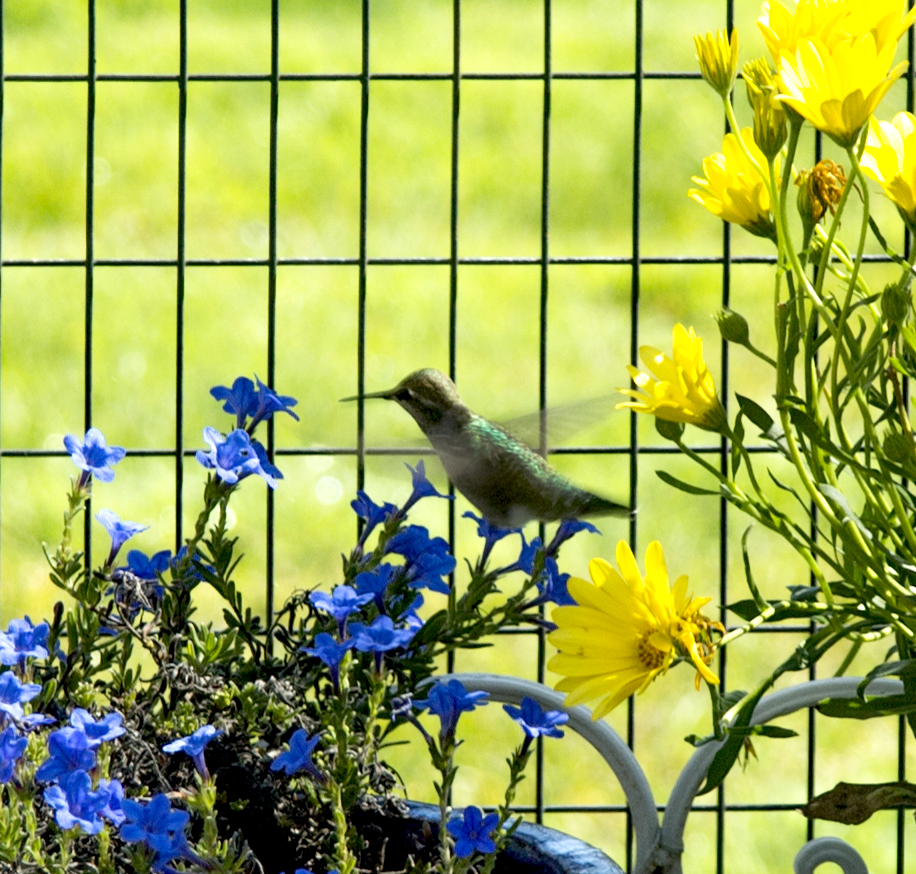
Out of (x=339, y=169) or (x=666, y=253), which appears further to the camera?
(x=339, y=169)

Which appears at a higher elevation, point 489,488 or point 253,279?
point 253,279

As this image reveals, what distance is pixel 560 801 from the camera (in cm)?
265

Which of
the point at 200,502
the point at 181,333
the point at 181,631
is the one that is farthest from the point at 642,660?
the point at 200,502

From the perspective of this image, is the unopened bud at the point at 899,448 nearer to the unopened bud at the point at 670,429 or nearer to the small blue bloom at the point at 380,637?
the unopened bud at the point at 670,429

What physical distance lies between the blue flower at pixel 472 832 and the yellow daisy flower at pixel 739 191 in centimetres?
47

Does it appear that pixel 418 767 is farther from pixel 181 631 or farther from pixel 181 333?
pixel 181 631

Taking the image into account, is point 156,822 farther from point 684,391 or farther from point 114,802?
point 684,391

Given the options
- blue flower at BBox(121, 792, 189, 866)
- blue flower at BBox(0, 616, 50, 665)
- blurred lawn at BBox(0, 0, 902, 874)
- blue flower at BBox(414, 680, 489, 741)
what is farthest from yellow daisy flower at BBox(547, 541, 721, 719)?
blurred lawn at BBox(0, 0, 902, 874)

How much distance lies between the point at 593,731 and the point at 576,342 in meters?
2.75

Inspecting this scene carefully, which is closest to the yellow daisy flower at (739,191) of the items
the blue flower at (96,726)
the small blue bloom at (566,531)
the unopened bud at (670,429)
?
the unopened bud at (670,429)

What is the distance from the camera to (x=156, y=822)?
3.39ft

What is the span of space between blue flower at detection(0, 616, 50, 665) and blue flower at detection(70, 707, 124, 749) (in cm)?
8

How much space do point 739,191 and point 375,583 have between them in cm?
41

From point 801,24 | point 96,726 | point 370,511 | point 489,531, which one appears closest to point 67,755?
point 96,726
